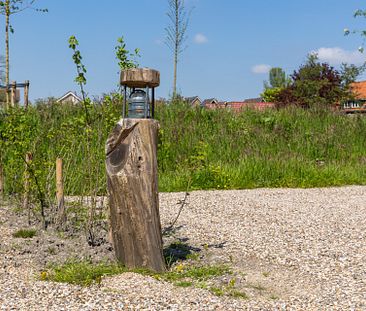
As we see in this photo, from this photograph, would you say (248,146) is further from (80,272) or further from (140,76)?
(80,272)

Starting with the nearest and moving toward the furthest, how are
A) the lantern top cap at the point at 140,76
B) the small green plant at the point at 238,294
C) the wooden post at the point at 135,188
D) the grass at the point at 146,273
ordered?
the small green plant at the point at 238,294 < the grass at the point at 146,273 < the wooden post at the point at 135,188 < the lantern top cap at the point at 140,76

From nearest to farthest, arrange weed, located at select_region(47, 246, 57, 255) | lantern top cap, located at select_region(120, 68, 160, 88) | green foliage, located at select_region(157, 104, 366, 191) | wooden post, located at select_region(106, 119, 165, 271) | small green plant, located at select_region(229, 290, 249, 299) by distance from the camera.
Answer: small green plant, located at select_region(229, 290, 249, 299) → wooden post, located at select_region(106, 119, 165, 271) → lantern top cap, located at select_region(120, 68, 160, 88) → weed, located at select_region(47, 246, 57, 255) → green foliage, located at select_region(157, 104, 366, 191)

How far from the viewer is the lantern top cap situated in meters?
4.25

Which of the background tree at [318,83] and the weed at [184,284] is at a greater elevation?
the background tree at [318,83]

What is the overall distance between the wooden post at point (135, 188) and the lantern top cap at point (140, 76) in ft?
1.16

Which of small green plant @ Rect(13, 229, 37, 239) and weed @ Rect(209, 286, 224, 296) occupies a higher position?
small green plant @ Rect(13, 229, 37, 239)

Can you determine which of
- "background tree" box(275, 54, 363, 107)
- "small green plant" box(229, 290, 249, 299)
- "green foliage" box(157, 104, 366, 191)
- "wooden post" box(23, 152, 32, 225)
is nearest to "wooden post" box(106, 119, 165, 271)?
"small green plant" box(229, 290, 249, 299)

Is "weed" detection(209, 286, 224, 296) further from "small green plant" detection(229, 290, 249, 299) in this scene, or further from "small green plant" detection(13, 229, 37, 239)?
"small green plant" detection(13, 229, 37, 239)

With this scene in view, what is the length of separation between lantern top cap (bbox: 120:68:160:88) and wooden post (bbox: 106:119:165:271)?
0.35 m

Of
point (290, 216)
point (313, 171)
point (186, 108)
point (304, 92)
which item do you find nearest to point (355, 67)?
point (304, 92)

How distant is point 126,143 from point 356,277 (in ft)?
7.09

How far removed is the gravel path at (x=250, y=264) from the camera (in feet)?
11.9

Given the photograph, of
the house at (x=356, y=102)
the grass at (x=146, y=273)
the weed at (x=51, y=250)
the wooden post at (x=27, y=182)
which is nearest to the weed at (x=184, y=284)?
the grass at (x=146, y=273)

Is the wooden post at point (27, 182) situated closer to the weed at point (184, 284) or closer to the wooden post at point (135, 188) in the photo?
the wooden post at point (135, 188)
